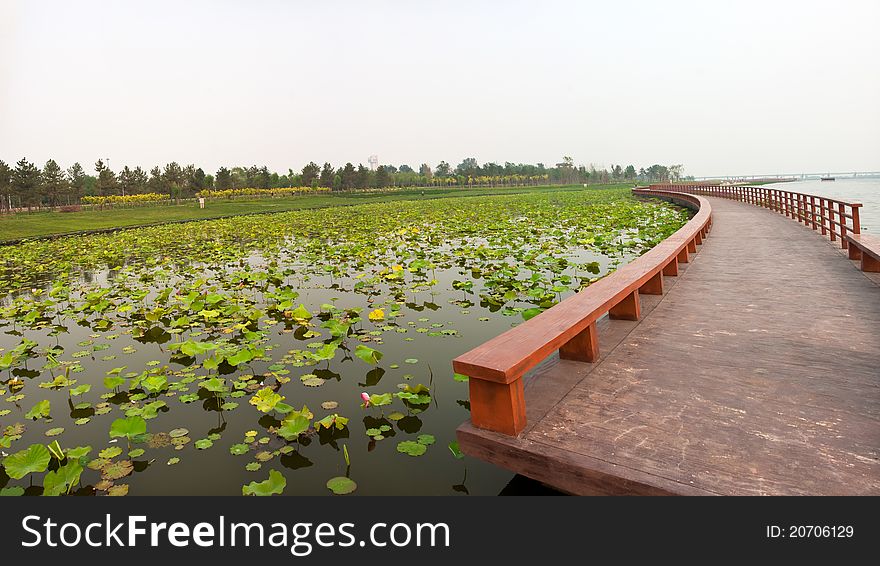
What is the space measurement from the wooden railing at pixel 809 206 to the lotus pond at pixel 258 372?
295cm

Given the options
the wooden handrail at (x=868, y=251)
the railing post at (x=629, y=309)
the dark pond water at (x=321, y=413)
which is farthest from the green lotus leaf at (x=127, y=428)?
the wooden handrail at (x=868, y=251)

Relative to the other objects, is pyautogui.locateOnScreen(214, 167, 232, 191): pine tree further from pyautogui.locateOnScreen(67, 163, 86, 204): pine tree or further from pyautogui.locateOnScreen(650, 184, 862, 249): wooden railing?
pyautogui.locateOnScreen(650, 184, 862, 249): wooden railing

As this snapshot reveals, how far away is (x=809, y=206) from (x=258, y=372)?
18.9 metres

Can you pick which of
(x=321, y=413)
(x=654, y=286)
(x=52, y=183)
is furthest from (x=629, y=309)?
(x=52, y=183)

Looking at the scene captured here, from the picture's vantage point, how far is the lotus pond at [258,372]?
8.09 feet

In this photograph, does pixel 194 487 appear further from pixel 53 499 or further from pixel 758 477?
pixel 758 477

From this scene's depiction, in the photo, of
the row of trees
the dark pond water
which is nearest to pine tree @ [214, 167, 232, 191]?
the row of trees

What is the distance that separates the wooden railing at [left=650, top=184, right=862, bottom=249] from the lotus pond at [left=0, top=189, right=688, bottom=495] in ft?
9.69

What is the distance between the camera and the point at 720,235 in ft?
32.2

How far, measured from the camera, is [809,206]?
53.5 ft

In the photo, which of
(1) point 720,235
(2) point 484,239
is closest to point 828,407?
(1) point 720,235

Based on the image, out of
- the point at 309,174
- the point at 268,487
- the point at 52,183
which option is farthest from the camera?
the point at 309,174

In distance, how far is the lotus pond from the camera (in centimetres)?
246

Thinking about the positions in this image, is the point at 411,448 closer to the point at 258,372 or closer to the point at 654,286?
the point at 258,372
